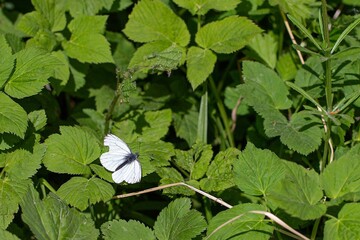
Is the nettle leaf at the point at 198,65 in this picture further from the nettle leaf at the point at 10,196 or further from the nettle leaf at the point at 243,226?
the nettle leaf at the point at 10,196

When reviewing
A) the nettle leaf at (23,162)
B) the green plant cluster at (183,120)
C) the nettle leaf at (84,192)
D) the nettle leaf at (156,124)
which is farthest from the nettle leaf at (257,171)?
the nettle leaf at (23,162)

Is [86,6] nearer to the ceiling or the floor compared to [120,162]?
nearer to the ceiling

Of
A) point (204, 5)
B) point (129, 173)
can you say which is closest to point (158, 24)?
point (204, 5)

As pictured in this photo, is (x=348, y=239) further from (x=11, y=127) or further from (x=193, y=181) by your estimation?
(x=11, y=127)

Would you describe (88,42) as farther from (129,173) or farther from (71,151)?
(129,173)

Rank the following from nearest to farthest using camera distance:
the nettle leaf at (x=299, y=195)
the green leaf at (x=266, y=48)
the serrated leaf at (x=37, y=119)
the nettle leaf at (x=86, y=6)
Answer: the nettle leaf at (x=299, y=195) < the serrated leaf at (x=37, y=119) < the nettle leaf at (x=86, y=6) < the green leaf at (x=266, y=48)

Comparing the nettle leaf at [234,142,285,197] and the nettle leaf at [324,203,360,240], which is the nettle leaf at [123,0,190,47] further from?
the nettle leaf at [324,203,360,240]
